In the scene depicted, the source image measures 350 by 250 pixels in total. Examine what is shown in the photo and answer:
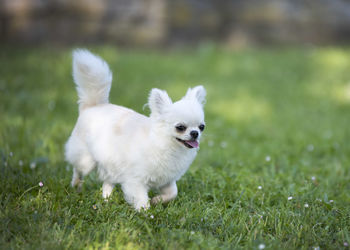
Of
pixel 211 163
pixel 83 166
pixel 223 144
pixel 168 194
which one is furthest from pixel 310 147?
pixel 83 166

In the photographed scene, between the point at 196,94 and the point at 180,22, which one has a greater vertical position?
the point at 196,94

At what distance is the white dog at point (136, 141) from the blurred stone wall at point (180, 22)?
6.52 meters

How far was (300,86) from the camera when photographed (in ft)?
23.7

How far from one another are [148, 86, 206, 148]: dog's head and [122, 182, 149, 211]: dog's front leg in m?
0.40

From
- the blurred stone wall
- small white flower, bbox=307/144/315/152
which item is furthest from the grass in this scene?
the blurred stone wall

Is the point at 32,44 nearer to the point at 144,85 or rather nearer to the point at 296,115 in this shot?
the point at 144,85

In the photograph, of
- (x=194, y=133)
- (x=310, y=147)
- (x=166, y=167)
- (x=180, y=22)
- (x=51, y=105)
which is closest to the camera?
(x=194, y=133)

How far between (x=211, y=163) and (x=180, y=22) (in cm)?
695

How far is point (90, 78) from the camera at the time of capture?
288 centimetres

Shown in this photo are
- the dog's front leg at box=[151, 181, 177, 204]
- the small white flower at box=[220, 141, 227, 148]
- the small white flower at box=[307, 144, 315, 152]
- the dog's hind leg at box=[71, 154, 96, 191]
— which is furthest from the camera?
the small white flower at box=[307, 144, 315, 152]

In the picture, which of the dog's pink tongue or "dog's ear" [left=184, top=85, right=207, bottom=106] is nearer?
the dog's pink tongue

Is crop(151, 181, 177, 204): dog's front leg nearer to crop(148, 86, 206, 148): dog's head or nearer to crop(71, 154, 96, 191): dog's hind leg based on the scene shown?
crop(148, 86, 206, 148): dog's head

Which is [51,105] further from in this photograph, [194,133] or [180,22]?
[180,22]

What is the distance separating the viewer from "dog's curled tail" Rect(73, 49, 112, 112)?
2.87 metres
